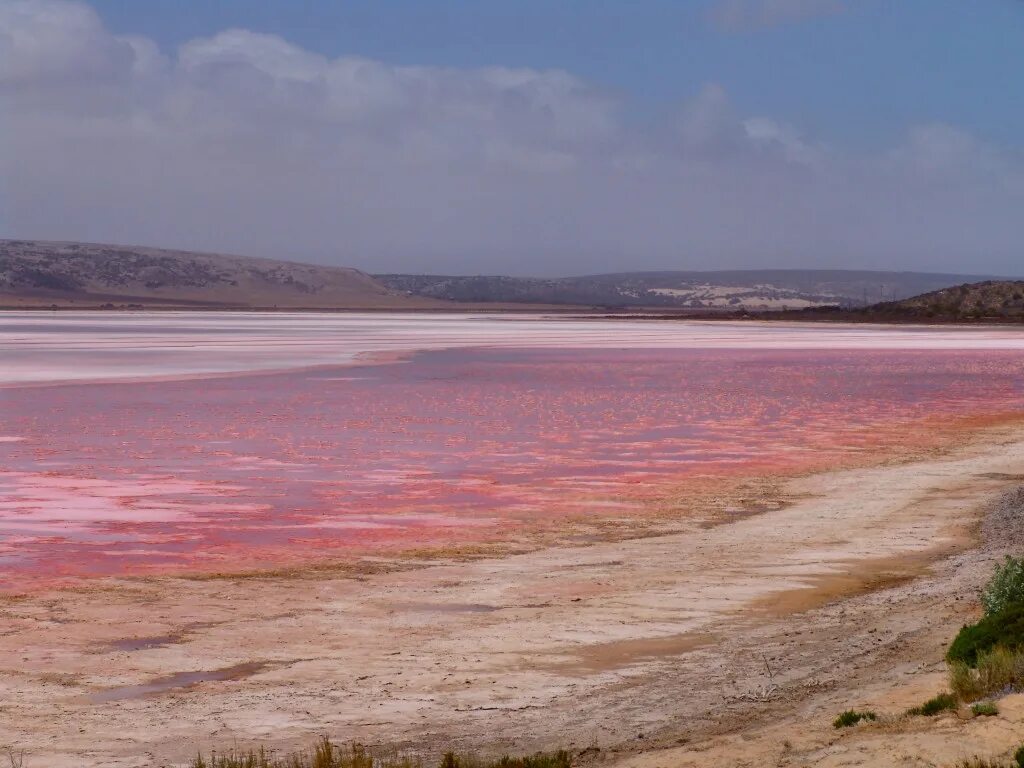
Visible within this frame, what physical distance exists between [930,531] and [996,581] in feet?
18.0

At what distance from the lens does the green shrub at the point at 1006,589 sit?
8.80 m

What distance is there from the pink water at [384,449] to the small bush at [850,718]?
6831mm

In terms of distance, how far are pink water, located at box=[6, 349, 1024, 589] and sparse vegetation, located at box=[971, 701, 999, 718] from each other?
736 centimetres

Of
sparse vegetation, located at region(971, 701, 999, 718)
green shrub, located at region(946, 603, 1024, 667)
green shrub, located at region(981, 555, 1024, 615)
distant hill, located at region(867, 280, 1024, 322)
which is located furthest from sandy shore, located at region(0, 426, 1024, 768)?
distant hill, located at region(867, 280, 1024, 322)

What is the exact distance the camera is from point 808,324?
114 meters

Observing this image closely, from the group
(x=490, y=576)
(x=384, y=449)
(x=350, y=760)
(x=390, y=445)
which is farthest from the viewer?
(x=390, y=445)

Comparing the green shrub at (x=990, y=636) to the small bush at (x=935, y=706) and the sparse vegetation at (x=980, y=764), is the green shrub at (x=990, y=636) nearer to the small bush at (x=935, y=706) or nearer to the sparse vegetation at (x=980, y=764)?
the small bush at (x=935, y=706)

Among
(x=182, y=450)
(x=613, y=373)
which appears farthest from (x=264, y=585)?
(x=613, y=373)

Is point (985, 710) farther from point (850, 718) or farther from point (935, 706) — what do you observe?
point (850, 718)

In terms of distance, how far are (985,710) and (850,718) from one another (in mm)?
658

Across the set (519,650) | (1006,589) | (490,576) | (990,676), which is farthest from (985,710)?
(490,576)

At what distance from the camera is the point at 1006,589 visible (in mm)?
8914

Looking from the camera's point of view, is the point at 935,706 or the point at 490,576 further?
the point at 490,576

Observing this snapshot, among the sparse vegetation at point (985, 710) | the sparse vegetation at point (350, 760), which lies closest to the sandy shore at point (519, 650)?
the sparse vegetation at point (350, 760)
